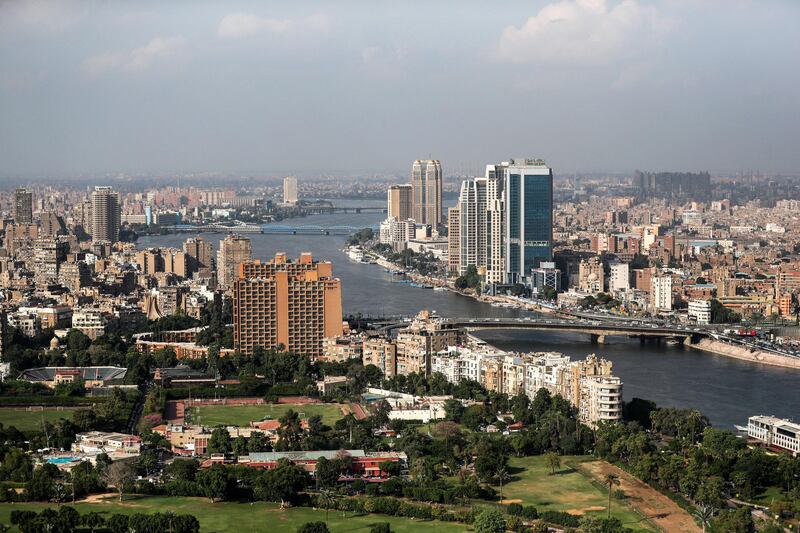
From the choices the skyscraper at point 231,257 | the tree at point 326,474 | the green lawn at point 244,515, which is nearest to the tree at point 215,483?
the green lawn at point 244,515

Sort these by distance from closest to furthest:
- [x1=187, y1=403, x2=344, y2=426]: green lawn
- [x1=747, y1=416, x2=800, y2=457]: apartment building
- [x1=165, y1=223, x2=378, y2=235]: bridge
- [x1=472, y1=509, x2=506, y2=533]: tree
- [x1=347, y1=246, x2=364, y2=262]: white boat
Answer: [x1=472, y1=509, x2=506, y2=533]: tree, [x1=747, y1=416, x2=800, y2=457]: apartment building, [x1=187, y1=403, x2=344, y2=426]: green lawn, [x1=347, y1=246, x2=364, y2=262]: white boat, [x1=165, y1=223, x2=378, y2=235]: bridge

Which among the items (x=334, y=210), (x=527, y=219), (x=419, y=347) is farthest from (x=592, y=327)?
(x=334, y=210)

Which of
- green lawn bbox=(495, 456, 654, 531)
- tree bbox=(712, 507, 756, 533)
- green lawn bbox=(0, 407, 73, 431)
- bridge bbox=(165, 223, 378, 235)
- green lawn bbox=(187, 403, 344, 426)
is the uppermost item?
bridge bbox=(165, 223, 378, 235)

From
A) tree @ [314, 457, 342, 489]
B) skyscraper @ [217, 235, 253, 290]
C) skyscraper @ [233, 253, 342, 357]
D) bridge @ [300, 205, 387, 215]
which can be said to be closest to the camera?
tree @ [314, 457, 342, 489]

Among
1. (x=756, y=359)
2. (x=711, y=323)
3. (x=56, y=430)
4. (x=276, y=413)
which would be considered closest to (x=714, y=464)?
(x=276, y=413)

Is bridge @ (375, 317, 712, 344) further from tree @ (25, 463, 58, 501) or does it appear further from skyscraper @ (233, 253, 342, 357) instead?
tree @ (25, 463, 58, 501)

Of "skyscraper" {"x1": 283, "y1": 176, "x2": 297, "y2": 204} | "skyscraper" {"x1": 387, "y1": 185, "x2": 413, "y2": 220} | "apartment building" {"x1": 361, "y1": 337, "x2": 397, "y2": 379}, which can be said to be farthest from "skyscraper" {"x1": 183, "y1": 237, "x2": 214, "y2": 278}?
"skyscraper" {"x1": 283, "y1": 176, "x2": 297, "y2": 204}
